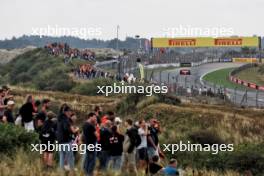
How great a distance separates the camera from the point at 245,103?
3912 centimetres

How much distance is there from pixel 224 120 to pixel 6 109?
1639cm

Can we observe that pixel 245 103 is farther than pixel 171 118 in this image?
Yes

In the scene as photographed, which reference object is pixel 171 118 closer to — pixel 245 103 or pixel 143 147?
pixel 245 103

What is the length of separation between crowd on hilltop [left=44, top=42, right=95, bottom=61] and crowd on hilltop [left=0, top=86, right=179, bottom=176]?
47642 millimetres

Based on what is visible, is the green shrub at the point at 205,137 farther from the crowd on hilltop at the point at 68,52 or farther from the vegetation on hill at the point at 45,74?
the crowd on hilltop at the point at 68,52

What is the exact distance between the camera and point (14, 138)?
1582 cm

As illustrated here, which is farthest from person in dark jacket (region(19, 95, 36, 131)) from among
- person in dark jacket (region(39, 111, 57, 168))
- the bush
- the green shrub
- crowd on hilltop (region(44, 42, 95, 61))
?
crowd on hilltop (region(44, 42, 95, 61))

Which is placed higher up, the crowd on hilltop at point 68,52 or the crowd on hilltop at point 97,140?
the crowd on hilltop at point 68,52

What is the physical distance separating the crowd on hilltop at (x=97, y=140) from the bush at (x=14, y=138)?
23cm

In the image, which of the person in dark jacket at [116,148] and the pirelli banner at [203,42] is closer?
the person in dark jacket at [116,148]

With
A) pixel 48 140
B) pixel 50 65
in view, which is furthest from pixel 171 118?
pixel 50 65

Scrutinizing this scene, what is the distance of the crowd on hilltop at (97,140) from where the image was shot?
13.6m

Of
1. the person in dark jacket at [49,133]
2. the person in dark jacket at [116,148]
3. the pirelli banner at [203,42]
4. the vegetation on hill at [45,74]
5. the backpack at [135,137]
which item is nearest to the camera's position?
the person in dark jacket at [49,133]

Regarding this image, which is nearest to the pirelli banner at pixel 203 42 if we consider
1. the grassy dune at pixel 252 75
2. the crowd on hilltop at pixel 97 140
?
the grassy dune at pixel 252 75
